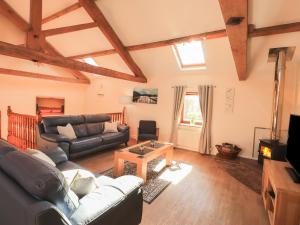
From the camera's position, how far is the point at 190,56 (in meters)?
4.98

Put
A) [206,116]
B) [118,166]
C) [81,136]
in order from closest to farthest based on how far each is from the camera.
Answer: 1. [118,166]
2. [81,136]
3. [206,116]

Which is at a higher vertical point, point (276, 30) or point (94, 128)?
point (276, 30)

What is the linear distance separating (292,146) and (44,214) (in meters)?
2.66

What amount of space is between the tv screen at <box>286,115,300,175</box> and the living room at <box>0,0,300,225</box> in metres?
0.65

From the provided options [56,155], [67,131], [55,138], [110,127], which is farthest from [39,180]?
[110,127]

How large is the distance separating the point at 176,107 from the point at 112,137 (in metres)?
2.07

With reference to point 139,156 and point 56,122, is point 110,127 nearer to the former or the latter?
point 56,122

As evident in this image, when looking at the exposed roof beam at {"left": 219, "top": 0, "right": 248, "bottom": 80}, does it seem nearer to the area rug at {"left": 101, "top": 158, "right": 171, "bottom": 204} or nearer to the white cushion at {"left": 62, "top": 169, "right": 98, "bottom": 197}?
the white cushion at {"left": 62, "top": 169, "right": 98, "bottom": 197}

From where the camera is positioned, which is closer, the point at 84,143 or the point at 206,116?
the point at 84,143

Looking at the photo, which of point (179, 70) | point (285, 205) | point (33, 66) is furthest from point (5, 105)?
point (285, 205)

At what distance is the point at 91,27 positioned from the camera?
4.53 meters

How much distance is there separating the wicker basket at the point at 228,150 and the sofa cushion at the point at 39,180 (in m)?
3.91

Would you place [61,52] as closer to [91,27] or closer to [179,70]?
[91,27]

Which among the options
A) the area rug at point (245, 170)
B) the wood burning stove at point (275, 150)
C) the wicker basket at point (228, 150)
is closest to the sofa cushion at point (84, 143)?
the area rug at point (245, 170)
